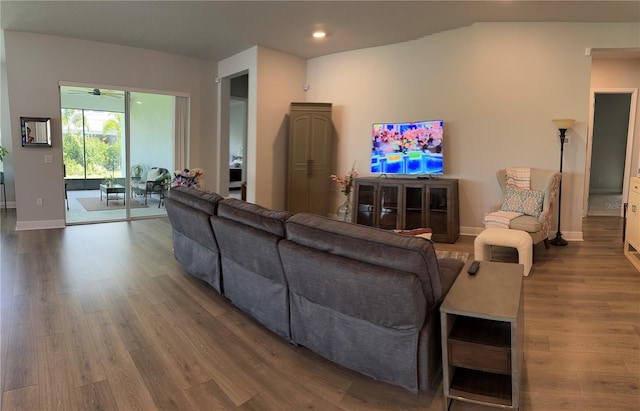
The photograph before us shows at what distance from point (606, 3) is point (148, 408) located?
18.8 ft

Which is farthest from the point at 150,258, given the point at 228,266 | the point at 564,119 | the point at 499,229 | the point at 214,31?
the point at 564,119

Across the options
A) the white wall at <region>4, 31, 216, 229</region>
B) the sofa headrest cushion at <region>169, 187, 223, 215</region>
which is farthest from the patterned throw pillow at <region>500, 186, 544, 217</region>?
the white wall at <region>4, 31, 216, 229</region>

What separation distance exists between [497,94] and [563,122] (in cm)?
91

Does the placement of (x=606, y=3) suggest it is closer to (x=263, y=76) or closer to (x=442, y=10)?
(x=442, y=10)

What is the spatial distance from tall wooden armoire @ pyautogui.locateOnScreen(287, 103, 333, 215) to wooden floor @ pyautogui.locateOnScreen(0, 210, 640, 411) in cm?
290

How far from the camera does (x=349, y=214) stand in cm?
632

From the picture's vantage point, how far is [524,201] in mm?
4910

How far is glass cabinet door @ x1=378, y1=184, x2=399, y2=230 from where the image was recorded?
5.85 m

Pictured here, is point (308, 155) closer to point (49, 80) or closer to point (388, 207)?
point (388, 207)

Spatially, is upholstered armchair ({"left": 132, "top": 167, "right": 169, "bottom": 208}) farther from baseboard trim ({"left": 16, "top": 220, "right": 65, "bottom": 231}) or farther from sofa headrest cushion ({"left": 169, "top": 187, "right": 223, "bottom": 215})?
sofa headrest cushion ({"left": 169, "top": 187, "right": 223, "bottom": 215})

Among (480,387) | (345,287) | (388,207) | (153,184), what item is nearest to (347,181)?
(388,207)

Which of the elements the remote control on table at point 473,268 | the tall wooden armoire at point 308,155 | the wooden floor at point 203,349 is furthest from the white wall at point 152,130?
the remote control on table at point 473,268

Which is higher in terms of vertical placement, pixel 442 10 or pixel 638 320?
pixel 442 10

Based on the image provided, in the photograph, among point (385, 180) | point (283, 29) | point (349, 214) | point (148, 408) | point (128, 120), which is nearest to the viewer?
point (148, 408)
